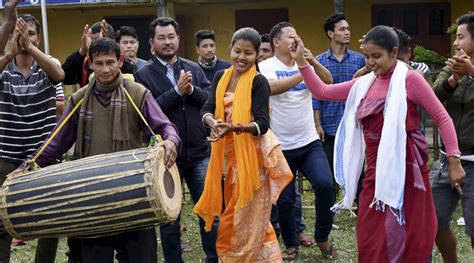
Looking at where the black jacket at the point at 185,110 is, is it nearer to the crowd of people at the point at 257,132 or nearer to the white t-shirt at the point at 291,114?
the crowd of people at the point at 257,132

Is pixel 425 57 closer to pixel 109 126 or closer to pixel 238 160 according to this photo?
pixel 238 160

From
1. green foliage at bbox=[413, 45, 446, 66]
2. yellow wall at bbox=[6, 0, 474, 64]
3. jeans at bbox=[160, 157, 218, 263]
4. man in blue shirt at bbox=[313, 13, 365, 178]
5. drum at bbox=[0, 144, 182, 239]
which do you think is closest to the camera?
drum at bbox=[0, 144, 182, 239]

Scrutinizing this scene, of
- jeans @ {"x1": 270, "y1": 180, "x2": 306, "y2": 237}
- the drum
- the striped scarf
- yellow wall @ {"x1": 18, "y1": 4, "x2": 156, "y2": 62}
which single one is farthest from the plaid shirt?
yellow wall @ {"x1": 18, "y1": 4, "x2": 156, "y2": 62}

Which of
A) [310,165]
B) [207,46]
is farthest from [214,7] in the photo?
[310,165]

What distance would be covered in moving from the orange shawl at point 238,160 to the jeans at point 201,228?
263 millimetres

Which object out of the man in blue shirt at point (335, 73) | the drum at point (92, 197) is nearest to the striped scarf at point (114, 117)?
the drum at point (92, 197)

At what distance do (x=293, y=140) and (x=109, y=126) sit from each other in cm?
216

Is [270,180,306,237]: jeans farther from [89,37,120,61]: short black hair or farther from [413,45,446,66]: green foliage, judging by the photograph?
[413,45,446,66]: green foliage

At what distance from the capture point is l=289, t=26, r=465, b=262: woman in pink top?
498 centimetres

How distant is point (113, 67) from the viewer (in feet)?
16.2

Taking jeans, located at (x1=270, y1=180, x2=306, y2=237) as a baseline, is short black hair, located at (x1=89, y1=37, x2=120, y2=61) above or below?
above

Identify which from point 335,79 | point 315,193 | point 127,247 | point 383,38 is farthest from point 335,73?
point 127,247

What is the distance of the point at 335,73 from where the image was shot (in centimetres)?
755

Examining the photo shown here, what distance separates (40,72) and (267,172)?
1.77 m
